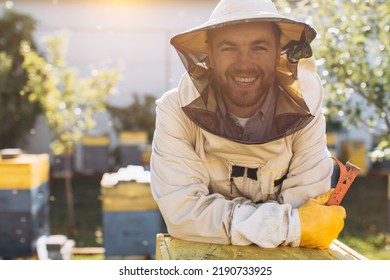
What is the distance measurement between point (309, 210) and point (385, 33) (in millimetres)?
1527

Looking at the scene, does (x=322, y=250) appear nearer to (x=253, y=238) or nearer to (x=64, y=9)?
(x=253, y=238)

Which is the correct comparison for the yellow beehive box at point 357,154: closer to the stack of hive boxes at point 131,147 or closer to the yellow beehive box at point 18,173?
the stack of hive boxes at point 131,147

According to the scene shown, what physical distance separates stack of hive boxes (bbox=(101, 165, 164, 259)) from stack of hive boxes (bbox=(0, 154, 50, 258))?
57cm

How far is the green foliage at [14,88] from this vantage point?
6.76 m

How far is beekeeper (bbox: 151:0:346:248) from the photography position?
1.28 metres

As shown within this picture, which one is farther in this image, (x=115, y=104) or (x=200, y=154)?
(x=115, y=104)

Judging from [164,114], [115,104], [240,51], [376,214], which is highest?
[240,51]

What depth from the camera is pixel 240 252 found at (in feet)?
4.10

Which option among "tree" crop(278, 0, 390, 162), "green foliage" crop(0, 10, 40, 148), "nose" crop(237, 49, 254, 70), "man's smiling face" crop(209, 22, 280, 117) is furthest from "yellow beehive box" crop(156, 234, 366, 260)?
"green foliage" crop(0, 10, 40, 148)

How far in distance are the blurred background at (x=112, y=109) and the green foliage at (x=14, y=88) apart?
0.02 meters

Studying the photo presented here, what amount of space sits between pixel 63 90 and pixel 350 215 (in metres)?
3.25

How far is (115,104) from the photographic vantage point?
814 centimetres

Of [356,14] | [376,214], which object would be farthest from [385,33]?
[376,214]

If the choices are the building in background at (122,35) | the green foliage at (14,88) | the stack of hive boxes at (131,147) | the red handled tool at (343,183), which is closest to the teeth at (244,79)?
the red handled tool at (343,183)
